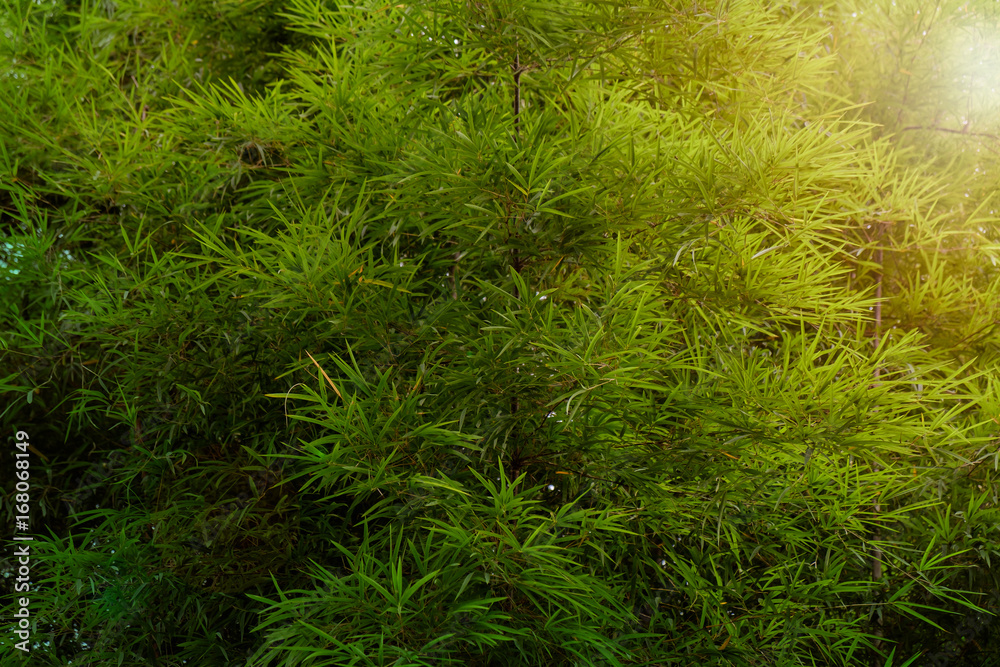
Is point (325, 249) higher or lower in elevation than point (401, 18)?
lower

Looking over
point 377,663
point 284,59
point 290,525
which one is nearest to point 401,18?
point 284,59

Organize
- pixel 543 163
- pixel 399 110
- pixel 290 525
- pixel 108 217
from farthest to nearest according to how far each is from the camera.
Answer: pixel 108 217 < pixel 399 110 < pixel 290 525 < pixel 543 163

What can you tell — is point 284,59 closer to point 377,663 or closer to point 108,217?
point 108,217

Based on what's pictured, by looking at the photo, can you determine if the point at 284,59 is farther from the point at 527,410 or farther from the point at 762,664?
the point at 762,664

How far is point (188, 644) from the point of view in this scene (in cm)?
208

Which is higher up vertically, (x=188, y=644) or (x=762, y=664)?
(x=762, y=664)

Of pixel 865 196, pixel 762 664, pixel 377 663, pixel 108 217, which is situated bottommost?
pixel 762 664

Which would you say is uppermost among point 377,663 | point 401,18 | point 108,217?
point 401,18

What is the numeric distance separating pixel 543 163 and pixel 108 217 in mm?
1577

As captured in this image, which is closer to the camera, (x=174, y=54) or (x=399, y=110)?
(x=399, y=110)

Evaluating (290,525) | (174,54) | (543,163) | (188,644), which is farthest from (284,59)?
(188,644)

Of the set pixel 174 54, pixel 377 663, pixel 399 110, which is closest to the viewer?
pixel 377 663

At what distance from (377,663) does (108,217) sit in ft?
5.82

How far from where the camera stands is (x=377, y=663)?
156cm
